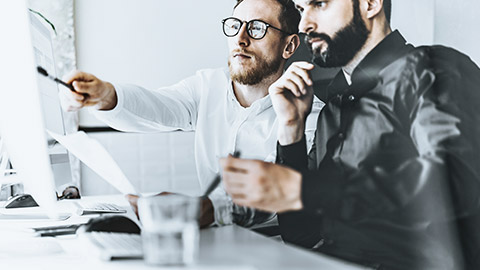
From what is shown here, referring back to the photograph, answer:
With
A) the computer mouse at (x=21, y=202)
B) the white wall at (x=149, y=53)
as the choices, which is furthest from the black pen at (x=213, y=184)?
the computer mouse at (x=21, y=202)

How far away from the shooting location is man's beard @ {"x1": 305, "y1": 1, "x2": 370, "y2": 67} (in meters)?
1.05

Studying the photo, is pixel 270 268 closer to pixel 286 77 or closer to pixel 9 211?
pixel 286 77

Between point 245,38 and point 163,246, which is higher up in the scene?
point 245,38

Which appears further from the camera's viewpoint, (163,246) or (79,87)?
(79,87)

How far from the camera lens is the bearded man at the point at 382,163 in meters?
0.97

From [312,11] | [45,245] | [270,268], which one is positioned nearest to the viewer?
[270,268]

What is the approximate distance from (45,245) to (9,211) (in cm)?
53

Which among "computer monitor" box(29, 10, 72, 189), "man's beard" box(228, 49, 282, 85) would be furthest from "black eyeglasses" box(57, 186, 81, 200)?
"man's beard" box(228, 49, 282, 85)

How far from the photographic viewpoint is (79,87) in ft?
3.84

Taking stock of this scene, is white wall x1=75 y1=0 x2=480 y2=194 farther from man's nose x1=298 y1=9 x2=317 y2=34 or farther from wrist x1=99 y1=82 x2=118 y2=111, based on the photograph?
man's nose x1=298 y1=9 x2=317 y2=34

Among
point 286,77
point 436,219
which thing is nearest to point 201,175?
point 286,77

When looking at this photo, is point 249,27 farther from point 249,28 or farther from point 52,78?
point 52,78

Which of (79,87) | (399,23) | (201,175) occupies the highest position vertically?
(399,23)

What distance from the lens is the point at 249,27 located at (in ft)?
3.86
